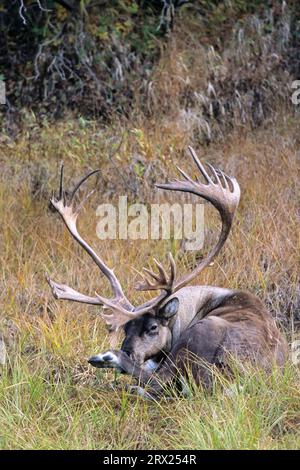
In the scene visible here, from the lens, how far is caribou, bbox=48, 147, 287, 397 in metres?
6.89

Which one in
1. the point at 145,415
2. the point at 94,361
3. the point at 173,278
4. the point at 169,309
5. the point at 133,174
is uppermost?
the point at 133,174

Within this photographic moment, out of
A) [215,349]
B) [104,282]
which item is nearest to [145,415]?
[215,349]

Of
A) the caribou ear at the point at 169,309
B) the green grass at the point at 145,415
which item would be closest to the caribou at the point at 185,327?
the caribou ear at the point at 169,309

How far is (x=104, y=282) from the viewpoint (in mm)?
8570

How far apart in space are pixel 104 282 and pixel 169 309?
54.1 inches

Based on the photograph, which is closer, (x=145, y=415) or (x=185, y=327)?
(x=145, y=415)

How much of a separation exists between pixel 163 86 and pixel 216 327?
4.55m

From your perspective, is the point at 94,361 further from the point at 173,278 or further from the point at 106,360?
the point at 173,278

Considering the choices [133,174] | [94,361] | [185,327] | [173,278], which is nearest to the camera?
[94,361]

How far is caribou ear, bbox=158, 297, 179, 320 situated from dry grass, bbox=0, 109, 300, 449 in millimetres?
468

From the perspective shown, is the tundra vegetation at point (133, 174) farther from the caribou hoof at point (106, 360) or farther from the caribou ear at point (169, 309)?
the caribou ear at point (169, 309)

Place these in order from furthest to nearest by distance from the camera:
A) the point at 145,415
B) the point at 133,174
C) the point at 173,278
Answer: the point at 133,174 → the point at 173,278 → the point at 145,415

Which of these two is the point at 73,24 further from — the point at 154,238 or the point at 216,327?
the point at 216,327

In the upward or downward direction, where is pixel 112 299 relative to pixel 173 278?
downward
